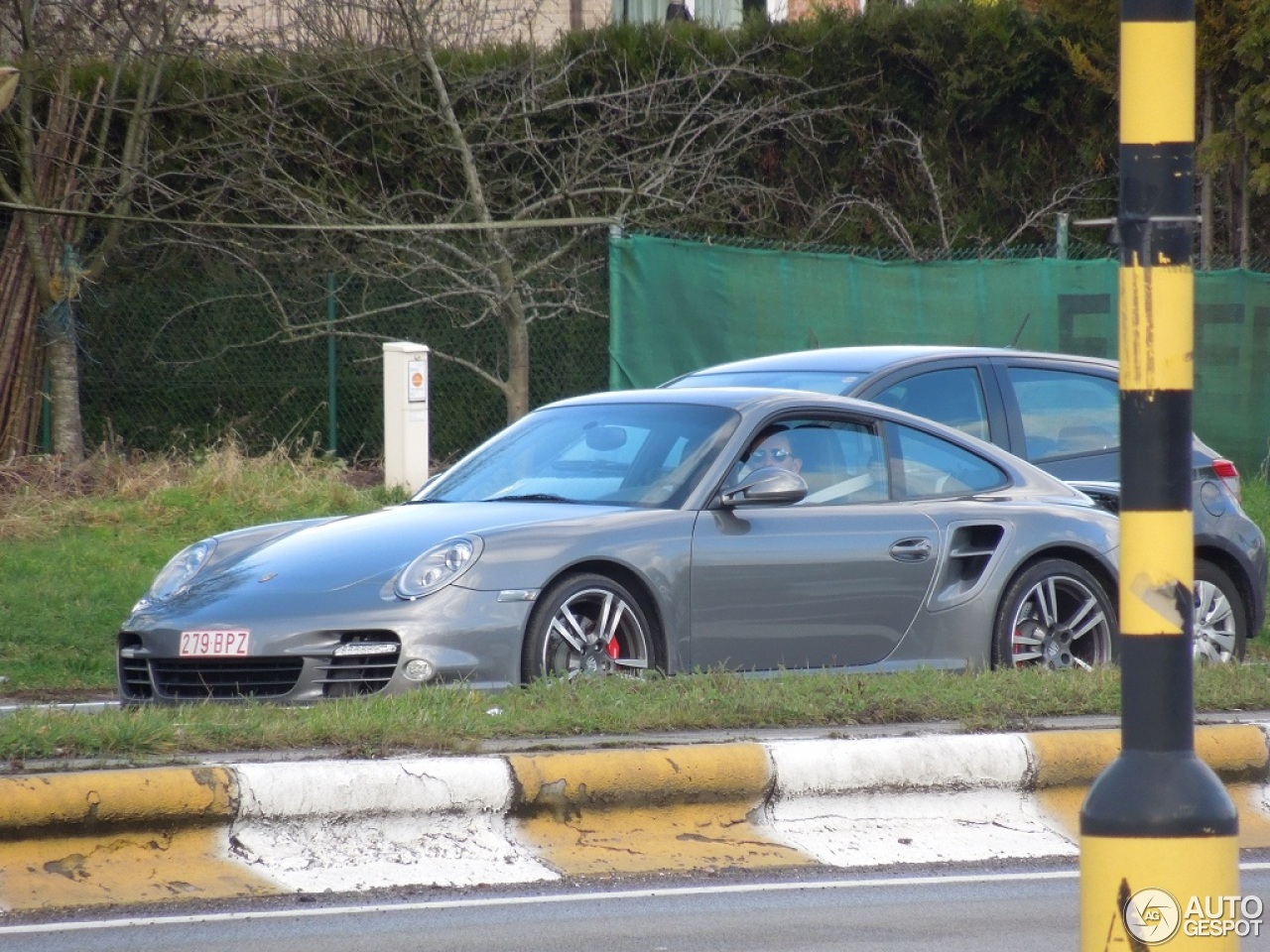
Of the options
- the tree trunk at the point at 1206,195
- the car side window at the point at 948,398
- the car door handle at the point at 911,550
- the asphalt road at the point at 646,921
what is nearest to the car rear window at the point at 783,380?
the car side window at the point at 948,398

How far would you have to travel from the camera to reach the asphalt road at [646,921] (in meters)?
4.28

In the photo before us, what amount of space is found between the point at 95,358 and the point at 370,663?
9257mm

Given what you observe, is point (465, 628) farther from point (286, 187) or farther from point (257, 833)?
point (286, 187)

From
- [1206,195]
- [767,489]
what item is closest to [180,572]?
[767,489]

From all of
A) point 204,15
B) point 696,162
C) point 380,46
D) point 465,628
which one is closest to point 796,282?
point 696,162

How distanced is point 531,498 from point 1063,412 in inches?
135

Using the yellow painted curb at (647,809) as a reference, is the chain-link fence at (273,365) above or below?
above

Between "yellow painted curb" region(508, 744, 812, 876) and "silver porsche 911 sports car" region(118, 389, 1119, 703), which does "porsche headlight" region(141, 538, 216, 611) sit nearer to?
"silver porsche 911 sports car" region(118, 389, 1119, 703)

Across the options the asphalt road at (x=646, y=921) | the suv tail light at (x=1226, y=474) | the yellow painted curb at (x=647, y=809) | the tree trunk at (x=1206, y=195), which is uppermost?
the tree trunk at (x=1206, y=195)

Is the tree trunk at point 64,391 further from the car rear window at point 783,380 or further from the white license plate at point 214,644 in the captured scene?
the white license plate at point 214,644

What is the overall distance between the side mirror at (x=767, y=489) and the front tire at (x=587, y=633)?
608 millimetres

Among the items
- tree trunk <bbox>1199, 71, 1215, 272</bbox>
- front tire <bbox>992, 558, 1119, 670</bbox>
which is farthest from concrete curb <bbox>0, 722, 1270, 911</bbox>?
tree trunk <bbox>1199, 71, 1215, 272</bbox>

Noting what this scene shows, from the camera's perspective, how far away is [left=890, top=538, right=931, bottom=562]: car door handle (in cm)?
743

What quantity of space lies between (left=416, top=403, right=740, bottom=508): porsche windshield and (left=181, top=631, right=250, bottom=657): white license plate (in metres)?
1.39
